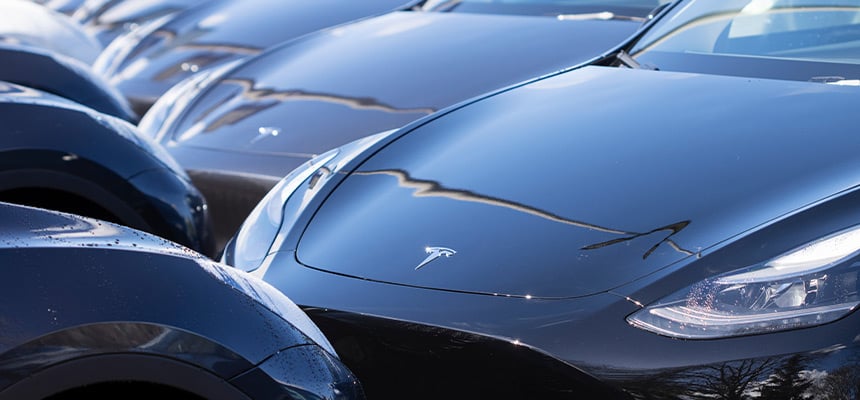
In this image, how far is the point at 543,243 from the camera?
9.93 feet

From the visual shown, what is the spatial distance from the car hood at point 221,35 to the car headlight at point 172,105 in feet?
2.10

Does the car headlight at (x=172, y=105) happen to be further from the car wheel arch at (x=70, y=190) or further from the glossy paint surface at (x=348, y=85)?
the car wheel arch at (x=70, y=190)

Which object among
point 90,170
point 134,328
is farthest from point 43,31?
point 134,328

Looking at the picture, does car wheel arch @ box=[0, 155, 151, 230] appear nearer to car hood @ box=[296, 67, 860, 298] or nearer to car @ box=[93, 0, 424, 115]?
car hood @ box=[296, 67, 860, 298]

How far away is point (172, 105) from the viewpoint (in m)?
5.52

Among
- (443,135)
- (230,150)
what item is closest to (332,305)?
(443,135)

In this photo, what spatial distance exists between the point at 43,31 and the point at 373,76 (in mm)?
2824

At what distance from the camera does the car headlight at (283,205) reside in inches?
139

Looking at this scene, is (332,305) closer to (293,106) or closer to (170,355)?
(170,355)

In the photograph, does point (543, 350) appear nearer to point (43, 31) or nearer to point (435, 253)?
point (435, 253)

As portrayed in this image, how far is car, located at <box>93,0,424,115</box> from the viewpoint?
647 centimetres

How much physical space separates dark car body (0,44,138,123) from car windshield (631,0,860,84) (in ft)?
7.07

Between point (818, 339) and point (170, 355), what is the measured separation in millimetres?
1312

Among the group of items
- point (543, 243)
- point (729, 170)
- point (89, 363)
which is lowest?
point (89, 363)
